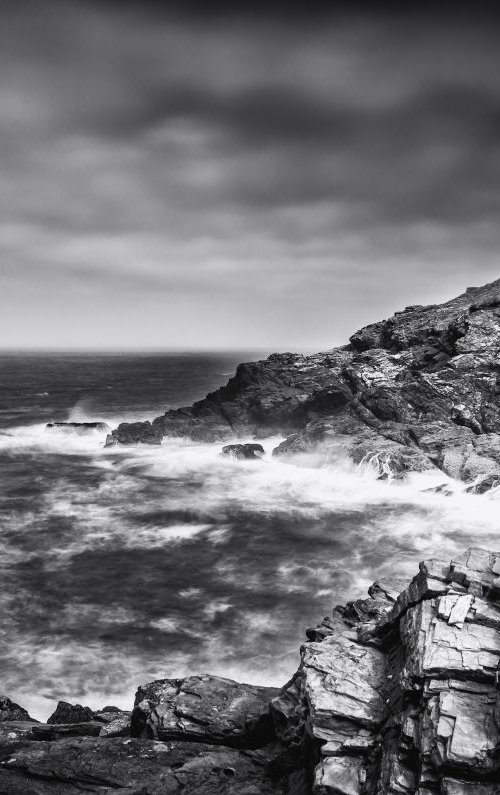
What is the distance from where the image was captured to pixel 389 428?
4794 centimetres

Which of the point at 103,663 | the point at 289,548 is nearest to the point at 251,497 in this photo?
the point at 289,548

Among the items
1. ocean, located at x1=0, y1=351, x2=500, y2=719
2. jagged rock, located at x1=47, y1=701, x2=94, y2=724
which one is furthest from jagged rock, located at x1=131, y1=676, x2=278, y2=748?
ocean, located at x1=0, y1=351, x2=500, y2=719

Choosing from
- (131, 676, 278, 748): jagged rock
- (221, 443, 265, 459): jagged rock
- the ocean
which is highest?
(221, 443, 265, 459): jagged rock

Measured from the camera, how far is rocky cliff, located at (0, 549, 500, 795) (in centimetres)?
991

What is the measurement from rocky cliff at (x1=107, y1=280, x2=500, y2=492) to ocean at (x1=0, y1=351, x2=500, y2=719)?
2796 millimetres

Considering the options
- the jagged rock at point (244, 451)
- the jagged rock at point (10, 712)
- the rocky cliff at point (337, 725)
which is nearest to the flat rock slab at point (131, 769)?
the rocky cliff at point (337, 725)

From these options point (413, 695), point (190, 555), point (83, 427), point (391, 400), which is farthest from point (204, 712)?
point (83, 427)

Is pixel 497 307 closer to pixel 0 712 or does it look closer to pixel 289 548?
pixel 289 548

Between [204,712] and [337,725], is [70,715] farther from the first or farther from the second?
[337,725]

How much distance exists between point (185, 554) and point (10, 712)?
1566 centimetres

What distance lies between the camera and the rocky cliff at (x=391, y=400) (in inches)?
1747

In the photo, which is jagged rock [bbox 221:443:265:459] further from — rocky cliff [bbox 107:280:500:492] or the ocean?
rocky cliff [bbox 107:280:500:492]

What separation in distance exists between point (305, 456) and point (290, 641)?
2809 centimetres

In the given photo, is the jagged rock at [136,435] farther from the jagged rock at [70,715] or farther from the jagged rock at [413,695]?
the jagged rock at [413,695]
